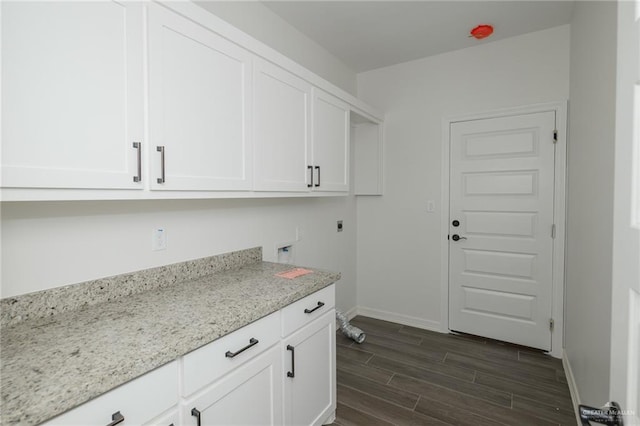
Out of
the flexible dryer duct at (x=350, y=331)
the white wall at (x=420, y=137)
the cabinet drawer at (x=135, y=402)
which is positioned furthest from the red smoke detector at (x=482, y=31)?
the cabinet drawer at (x=135, y=402)

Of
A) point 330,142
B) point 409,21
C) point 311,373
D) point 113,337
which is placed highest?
point 409,21

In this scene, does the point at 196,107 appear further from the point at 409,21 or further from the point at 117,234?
the point at 409,21

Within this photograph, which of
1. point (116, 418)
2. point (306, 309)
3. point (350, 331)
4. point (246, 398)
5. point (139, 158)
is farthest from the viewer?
point (350, 331)

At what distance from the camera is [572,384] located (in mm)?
2211

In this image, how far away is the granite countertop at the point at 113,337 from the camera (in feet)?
2.56

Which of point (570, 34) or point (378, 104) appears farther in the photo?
point (378, 104)

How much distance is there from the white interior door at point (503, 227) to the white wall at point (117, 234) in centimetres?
166

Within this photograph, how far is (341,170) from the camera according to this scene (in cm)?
255

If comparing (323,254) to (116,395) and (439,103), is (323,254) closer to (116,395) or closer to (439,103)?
(439,103)

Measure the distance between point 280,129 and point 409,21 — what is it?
4.97 ft

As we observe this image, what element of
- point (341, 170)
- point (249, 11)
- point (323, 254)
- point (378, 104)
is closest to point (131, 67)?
point (249, 11)

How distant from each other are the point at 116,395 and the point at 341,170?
6.59 ft

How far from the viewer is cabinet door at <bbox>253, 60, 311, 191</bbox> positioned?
1744 mm

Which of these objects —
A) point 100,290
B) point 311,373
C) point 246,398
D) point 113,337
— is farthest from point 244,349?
point 100,290
